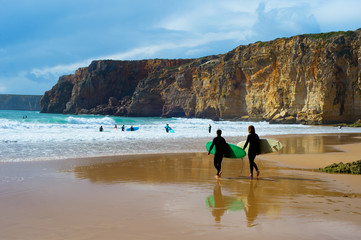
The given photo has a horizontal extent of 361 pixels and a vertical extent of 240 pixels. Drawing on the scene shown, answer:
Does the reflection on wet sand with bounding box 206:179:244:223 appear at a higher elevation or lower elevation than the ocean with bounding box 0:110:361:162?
lower

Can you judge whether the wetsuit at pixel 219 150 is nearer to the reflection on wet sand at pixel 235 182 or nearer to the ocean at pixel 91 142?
the reflection on wet sand at pixel 235 182

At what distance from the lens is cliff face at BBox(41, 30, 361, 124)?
4616 cm

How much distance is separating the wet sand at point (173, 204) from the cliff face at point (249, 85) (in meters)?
42.7

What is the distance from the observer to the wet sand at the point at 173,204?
400 centimetres

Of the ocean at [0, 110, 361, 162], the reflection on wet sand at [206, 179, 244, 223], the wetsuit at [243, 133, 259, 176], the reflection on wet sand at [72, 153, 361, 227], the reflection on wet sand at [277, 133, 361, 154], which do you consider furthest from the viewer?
the reflection on wet sand at [277, 133, 361, 154]

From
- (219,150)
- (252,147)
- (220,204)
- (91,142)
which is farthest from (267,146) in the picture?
(91,142)

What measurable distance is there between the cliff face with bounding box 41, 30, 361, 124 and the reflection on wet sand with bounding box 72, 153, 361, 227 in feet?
136

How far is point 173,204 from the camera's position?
17.3 ft

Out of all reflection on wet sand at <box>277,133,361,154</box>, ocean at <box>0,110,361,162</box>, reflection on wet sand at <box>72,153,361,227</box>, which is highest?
ocean at <box>0,110,361,162</box>

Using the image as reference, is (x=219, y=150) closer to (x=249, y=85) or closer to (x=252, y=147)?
(x=252, y=147)

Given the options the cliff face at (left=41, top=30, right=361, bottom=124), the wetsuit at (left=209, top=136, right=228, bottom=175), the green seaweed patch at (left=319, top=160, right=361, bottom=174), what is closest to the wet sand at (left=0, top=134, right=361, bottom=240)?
the wetsuit at (left=209, top=136, right=228, bottom=175)

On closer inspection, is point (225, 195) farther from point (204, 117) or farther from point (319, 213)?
point (204, 117)

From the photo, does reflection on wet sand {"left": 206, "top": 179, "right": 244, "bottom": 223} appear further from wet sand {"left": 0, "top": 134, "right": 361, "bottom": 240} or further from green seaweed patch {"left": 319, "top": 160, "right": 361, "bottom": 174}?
green seaweed patch {"left": 319, "top": 160, "right": 361, "bottom": 174}

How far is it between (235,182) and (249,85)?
58.5 metres
